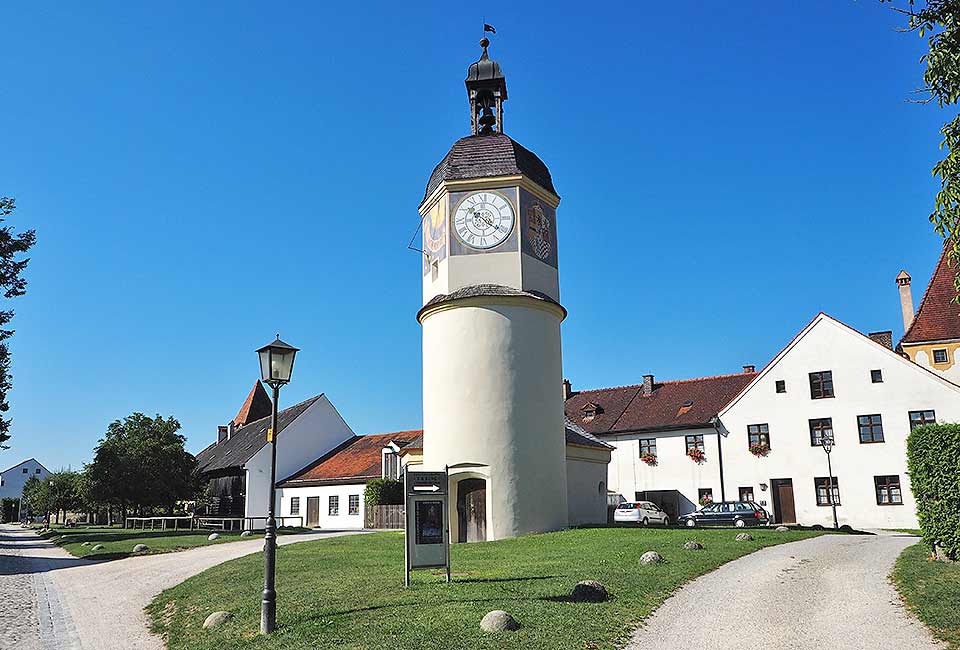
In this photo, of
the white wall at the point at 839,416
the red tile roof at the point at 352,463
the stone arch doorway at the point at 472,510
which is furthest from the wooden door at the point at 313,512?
the white wall at the point at 839,416

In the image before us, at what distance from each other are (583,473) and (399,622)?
785 inches

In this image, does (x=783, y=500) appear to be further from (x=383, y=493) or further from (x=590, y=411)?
(x=383, y=493)

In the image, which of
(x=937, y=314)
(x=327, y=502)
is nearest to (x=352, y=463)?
(x=327, y=502)

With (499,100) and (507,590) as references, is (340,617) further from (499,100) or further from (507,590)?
(499,100)

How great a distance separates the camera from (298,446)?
167ft

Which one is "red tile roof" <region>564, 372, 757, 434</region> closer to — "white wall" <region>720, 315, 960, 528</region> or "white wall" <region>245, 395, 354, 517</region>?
"white wall" <region>720, 315, 960, 528</region>

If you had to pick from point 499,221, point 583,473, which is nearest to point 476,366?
point 499,221

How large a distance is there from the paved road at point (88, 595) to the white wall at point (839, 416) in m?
25.8

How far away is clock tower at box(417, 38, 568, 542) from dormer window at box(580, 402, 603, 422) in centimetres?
2346

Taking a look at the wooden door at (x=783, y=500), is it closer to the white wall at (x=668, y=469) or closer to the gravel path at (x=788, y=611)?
the white wall at (x=668, y=469)

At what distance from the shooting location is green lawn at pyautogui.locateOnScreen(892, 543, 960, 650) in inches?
402

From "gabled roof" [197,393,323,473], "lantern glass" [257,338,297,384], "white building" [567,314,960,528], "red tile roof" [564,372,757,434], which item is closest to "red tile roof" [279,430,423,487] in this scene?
"gabled roof" [197,393,323,473]

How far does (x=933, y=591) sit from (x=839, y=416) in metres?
29.2

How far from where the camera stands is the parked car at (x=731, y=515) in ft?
111
